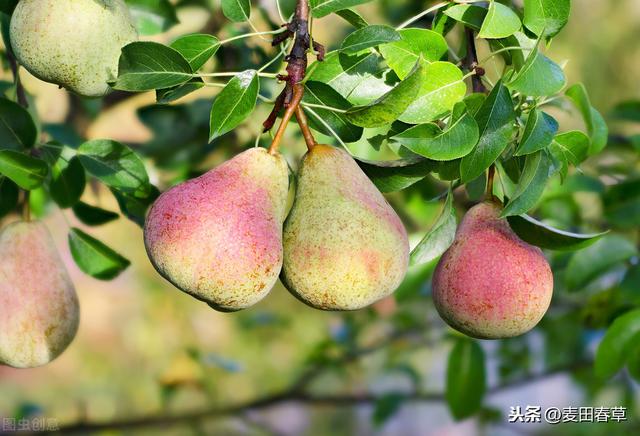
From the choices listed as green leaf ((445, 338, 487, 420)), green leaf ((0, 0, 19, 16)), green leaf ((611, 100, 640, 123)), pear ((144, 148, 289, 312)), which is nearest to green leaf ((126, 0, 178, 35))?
green leaf ((0, 0, 19, 16))

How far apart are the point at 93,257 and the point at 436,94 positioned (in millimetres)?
485

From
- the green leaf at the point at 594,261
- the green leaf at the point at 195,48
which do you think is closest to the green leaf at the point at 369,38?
the green leaf at the point at 195,48

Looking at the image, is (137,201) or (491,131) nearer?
(491,131)

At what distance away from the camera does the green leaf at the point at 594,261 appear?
120cm

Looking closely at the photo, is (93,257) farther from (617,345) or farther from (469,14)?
(617,345)

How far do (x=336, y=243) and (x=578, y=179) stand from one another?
2.74 ft

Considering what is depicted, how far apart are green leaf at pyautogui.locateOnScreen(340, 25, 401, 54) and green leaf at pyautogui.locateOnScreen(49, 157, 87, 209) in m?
0.37

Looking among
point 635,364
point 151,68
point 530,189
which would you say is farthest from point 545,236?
point 635,364

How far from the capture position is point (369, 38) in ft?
2.43

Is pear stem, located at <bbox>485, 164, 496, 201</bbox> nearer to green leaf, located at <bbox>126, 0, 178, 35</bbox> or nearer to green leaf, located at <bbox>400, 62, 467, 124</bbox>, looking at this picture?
green leaf, located at <bbox>400, 62, 467, 124</bbox>

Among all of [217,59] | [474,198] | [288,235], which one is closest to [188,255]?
[288,235]

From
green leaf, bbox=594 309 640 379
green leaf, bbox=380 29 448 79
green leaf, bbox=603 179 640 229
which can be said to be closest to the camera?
green leaf, bbox=380 29 448 79

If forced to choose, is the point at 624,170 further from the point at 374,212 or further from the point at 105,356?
the point at 105,356

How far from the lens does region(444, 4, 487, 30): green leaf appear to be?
81 cm
